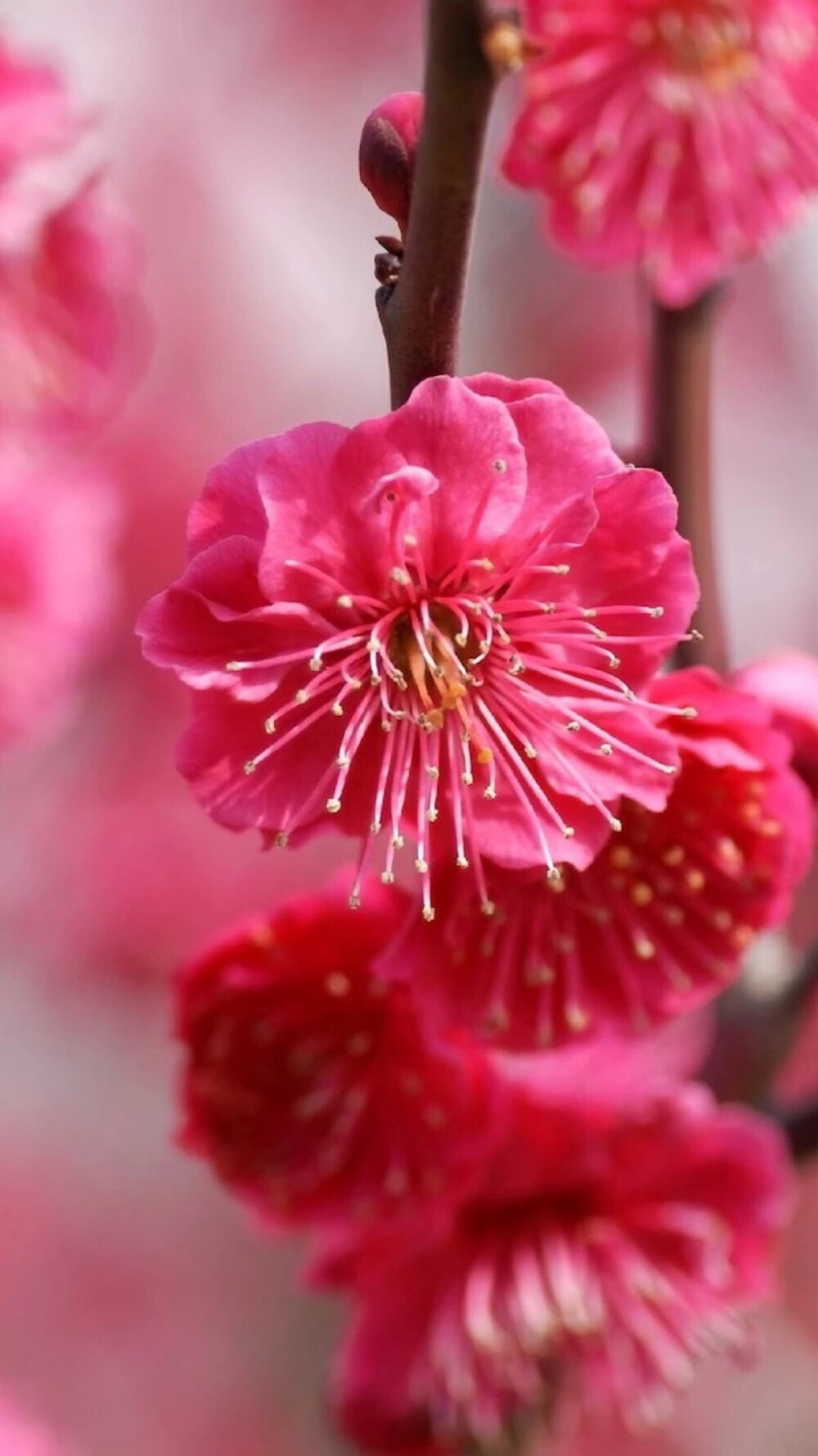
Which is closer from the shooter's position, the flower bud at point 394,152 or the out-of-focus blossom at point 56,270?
the flower bud at point 394,152

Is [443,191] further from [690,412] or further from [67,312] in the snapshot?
[67,312]

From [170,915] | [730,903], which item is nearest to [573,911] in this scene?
[730,903]

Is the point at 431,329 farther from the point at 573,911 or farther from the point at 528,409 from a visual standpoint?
the point at 573,911

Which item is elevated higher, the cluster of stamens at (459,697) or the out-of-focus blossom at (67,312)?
the out-of-focus blossom at (67,312)

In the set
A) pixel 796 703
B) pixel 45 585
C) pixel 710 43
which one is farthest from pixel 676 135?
pixel 45 585

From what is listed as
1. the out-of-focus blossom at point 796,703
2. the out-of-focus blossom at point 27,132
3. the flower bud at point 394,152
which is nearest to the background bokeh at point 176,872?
the out-of-focus blossom at point 27,132

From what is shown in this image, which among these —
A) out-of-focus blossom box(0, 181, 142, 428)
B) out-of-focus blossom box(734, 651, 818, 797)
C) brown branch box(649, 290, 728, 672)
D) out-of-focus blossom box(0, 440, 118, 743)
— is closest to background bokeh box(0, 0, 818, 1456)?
out-of-focus blossom box(0, 440, 118, 743)

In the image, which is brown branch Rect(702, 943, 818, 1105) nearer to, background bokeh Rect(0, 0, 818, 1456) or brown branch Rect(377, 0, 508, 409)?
brown branch Rect(377, 0, 508, 409)

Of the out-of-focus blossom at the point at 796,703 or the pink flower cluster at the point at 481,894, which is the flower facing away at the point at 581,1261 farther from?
the out-of-focus blossom at the point at 796,703
